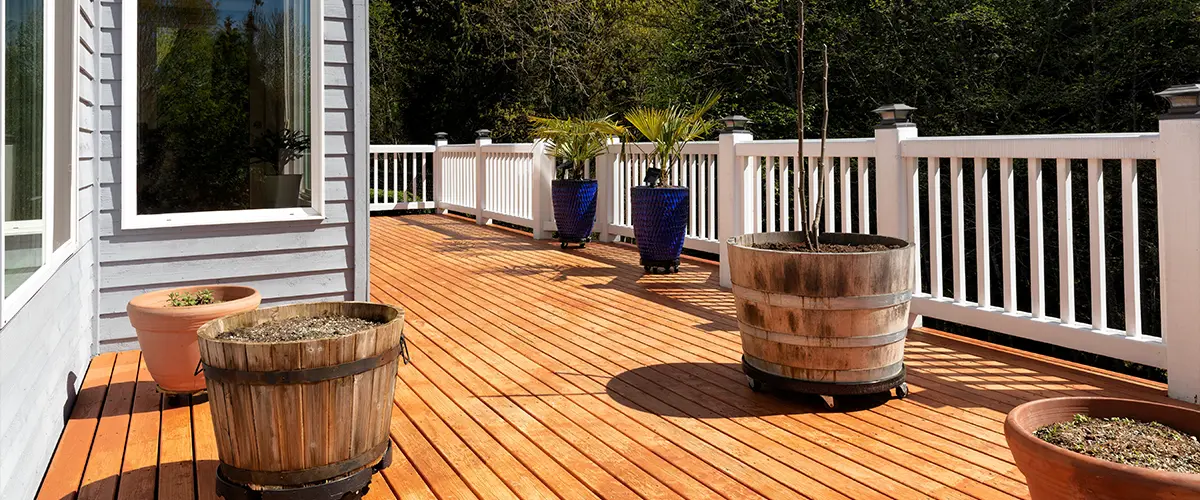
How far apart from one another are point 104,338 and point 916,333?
361 cm

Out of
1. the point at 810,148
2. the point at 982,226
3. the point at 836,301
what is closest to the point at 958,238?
the point at 982,226

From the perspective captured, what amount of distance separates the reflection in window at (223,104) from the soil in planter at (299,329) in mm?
1701

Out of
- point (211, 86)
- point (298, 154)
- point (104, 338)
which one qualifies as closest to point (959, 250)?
point (298, 154)

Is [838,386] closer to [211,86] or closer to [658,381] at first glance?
[658,381]

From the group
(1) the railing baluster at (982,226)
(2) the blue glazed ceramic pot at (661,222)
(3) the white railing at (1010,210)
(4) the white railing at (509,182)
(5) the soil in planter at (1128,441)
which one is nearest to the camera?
(5) the soil in planter at (1128,441)

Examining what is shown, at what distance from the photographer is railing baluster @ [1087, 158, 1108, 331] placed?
3004 mm

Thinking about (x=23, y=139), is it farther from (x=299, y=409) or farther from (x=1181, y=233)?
(x=1181, y=233)

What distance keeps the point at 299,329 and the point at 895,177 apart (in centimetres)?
274

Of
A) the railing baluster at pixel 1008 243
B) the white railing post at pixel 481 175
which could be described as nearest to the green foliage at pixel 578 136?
the white railing post at pixel 481 175

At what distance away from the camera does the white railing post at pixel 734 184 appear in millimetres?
4863

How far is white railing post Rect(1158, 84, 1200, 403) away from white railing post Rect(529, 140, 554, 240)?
17.8ft

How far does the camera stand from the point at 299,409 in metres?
1.90

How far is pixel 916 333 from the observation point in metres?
3.90

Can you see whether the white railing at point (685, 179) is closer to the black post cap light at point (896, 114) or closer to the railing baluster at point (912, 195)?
the black post cap light at point (896, 114)
